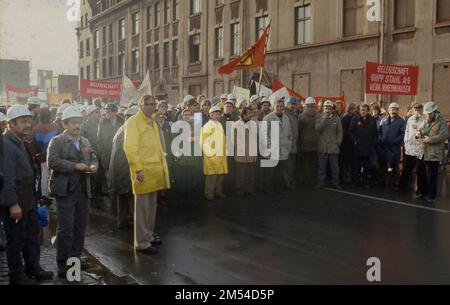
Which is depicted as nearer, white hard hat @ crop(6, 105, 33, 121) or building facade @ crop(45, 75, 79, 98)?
white hard hat @ crop(6, 105, 33, 121)

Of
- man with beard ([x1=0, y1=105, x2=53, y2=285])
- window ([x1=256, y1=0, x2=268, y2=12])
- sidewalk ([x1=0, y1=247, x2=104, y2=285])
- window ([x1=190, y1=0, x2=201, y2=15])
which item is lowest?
sidewalk ([x1=0, y1=247, x2=104, y2=285])

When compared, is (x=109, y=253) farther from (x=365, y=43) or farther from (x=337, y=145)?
(x=365, y=43)

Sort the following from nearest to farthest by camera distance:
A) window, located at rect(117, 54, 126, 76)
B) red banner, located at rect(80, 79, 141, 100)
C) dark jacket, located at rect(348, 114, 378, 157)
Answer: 1. dark jacket, located at rect(348, 114, 378, 157)
2. red banner, located at rect(80, 79, 141, 100)
3. window, located at rect(117, 54, 126, 76)

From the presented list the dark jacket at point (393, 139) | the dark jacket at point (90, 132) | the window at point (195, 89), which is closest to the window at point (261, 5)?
the window at point (195, 89)

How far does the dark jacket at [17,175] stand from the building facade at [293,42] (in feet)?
57.3

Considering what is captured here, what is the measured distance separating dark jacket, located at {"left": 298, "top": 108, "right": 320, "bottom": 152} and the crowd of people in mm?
24

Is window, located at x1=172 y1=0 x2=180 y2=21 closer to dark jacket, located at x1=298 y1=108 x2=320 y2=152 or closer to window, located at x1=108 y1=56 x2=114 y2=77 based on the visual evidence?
window, located at x1=108 y1=56 x2=114 y2=77

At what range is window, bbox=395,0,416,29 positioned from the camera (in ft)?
69.0

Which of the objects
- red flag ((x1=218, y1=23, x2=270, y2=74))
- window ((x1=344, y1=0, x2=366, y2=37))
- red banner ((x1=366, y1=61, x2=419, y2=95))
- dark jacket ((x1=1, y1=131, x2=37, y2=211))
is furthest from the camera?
window ((x1=344, y1=0, x2=366, y2=37))

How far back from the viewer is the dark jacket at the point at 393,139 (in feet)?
40.1

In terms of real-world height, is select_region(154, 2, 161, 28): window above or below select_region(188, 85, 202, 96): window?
above

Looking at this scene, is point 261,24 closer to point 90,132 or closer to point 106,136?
point 90,132

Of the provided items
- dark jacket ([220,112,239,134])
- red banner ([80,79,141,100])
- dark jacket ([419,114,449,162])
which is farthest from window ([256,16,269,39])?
dark jacket ([419,114,449,162])
